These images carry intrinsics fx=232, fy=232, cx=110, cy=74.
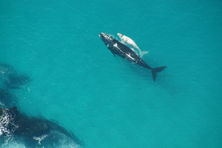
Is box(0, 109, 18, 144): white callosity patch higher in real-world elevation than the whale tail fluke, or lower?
lower

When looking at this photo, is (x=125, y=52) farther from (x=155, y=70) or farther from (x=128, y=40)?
(x=155, y=70)

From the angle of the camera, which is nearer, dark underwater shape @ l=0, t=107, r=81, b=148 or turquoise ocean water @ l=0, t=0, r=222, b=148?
dark underwater shape @ l=0, t=107, r=81, b=148

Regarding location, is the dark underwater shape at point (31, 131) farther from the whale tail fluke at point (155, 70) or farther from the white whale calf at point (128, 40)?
the white whale calf at point (128, 40)

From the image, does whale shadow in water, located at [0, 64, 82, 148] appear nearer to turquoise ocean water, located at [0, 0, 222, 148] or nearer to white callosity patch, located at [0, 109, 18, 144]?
white callosity patch, located at [0, 109, 18, 144]

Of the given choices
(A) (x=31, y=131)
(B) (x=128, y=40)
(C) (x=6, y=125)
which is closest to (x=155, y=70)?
(B) (x=128, y=40)

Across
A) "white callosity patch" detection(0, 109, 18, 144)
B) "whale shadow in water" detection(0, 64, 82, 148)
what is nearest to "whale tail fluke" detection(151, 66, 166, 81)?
"whale shadow in water" detection(0, 64, 82, 148)
